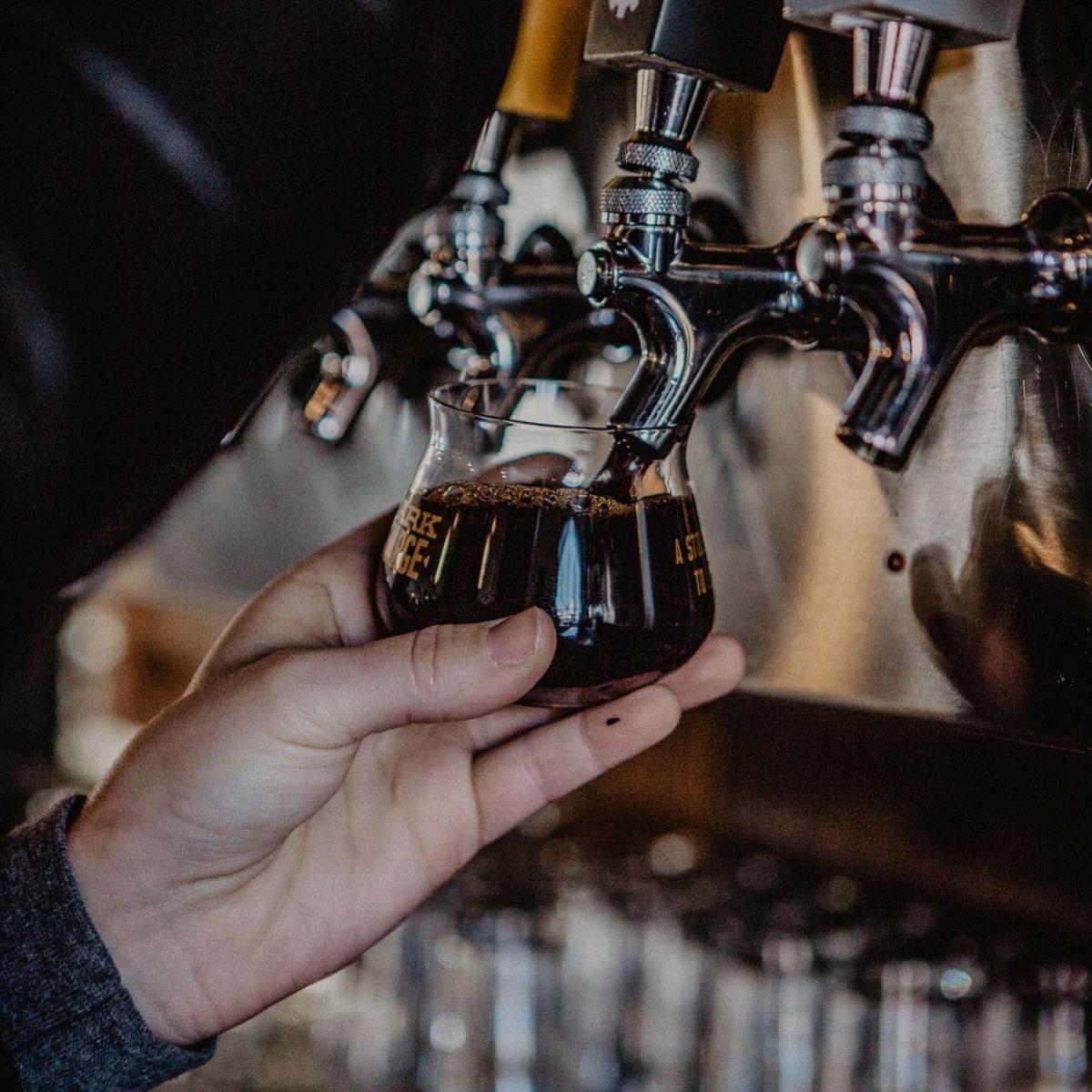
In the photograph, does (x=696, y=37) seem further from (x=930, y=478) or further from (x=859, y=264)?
(x=930, y=478)

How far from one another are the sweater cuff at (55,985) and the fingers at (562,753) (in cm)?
30

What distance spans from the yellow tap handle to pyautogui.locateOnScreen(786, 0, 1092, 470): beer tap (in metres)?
0.33

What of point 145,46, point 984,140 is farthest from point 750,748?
point 145,46

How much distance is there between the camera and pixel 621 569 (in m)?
0.68

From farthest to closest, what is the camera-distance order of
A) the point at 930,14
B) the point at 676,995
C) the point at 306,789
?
the point at 676,995
the point at 306,789
the point at 930,14

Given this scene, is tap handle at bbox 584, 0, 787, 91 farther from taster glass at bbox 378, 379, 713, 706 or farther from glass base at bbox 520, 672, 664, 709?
glass base at bbox 520, 672, 664, 709

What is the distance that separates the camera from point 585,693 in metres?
0.72

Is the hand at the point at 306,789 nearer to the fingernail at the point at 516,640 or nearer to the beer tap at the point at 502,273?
the fingernail at the point at 516,640

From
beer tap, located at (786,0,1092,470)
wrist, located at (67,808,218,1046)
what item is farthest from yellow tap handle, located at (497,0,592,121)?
wrist, located at (67,808,218,1046)

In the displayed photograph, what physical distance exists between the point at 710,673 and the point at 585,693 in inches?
9.8

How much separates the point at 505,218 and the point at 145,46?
0.64 meters

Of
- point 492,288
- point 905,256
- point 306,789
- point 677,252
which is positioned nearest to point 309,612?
point 306,789

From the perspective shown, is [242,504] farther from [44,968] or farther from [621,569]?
[621,569]

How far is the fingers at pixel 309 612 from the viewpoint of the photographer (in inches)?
38.4
